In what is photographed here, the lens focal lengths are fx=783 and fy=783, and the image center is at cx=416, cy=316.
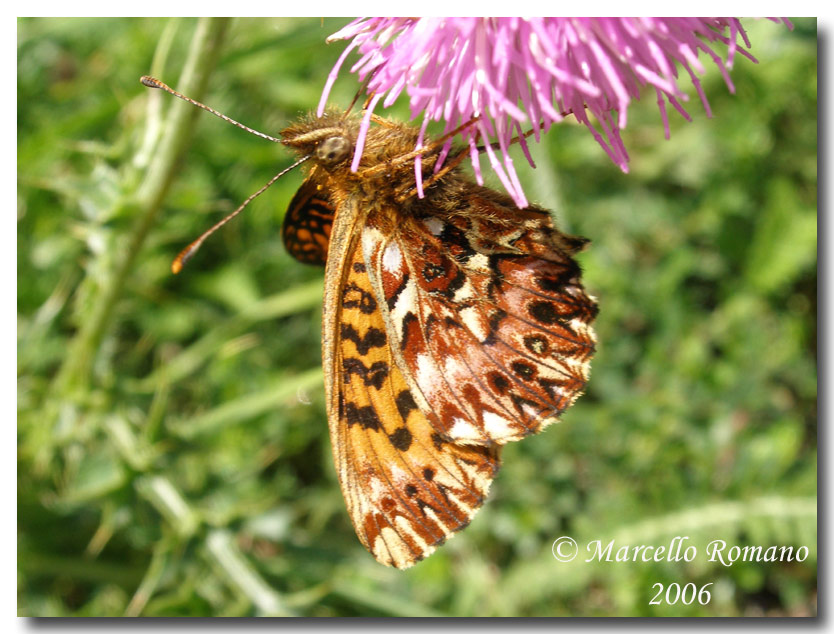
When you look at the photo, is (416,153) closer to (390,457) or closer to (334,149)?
(334,149)

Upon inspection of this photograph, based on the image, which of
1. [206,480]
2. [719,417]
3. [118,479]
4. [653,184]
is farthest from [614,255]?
[118,479]

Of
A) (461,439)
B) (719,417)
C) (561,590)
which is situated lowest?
→ (561,590)

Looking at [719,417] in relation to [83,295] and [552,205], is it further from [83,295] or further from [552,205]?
[83,295]

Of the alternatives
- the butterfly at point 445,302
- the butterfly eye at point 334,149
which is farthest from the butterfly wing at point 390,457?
the butterfly eye at point 334,149

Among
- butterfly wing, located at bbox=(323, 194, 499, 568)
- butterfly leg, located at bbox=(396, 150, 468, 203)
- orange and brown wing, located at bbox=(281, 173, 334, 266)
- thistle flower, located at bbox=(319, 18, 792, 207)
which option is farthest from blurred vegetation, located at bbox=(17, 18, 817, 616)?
thistle flower, located at bbox=(319, 18, 792, 207)

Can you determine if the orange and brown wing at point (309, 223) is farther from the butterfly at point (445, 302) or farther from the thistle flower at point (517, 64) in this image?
the thistle flower at point (517, 64)

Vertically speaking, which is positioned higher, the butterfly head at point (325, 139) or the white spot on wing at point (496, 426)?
the butterfly head at point (325, 139)
